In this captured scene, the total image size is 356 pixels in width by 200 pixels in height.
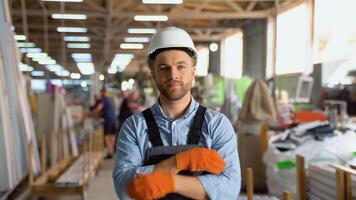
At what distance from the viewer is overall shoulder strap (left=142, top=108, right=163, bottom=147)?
1.43 meters

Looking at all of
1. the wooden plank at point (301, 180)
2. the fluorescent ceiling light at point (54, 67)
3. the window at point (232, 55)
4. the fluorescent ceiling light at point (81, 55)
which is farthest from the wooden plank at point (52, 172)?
the fluorescent ceiling light at point (54, 67)

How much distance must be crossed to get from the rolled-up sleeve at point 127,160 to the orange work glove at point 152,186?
0.06 metres

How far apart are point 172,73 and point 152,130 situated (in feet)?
0.65

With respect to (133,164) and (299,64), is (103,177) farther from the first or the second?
(133,164)

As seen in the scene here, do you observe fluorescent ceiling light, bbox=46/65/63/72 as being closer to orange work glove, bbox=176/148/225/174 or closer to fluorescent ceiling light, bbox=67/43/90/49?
fluorescent ceiling light, bbox=67/43/90/49

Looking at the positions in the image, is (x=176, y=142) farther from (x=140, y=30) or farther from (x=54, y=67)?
(x=54, y=67)

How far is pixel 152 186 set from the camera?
1.28 metres

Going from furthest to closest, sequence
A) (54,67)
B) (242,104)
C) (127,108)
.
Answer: (54,67)
(127,108)
(242,104)

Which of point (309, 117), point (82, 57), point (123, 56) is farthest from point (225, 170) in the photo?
point (123, 56)

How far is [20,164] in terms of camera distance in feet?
15.9

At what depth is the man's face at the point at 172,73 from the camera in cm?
142

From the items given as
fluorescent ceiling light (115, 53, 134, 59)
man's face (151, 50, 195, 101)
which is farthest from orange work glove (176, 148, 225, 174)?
A: fluorescent ceiling light (115, 53, 134, 59)

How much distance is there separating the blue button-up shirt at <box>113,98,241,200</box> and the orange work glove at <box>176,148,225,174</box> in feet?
0.16

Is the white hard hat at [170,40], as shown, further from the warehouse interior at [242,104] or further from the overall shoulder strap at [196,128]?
the overall shoulder strap at [196,128]
